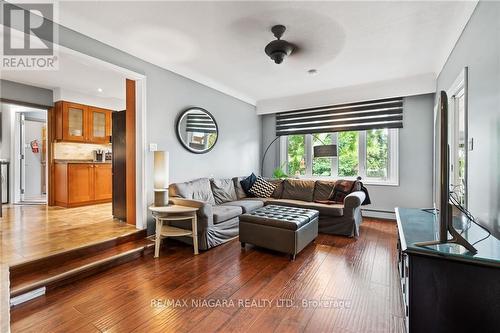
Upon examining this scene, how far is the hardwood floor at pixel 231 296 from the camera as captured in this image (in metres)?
1.69

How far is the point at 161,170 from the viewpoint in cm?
309

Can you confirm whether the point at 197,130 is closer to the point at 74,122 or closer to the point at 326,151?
the point at 326,151

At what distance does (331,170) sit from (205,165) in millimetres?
2723

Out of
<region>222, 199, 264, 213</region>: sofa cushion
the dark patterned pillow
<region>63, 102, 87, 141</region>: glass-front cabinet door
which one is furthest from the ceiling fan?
<region>63, 102, 87, 141</region>: glass-front cabinet door

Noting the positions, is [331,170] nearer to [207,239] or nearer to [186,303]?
[207,239]

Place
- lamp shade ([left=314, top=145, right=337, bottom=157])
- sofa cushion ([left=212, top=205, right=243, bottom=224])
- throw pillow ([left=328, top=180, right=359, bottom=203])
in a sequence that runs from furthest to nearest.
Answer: lamp shade ([left=314, top=145, right=337, bottom=157]) < throw pillow ([left=328, top=180, right=359, bottom=203]) < sofa cushion ([left=212, top=205, right=243, bottom=224])

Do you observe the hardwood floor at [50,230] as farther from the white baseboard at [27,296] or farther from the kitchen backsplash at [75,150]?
the kitchen backsplash at [75,150]

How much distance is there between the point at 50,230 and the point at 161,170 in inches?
67.1

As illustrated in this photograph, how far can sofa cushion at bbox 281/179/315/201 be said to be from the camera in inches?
179

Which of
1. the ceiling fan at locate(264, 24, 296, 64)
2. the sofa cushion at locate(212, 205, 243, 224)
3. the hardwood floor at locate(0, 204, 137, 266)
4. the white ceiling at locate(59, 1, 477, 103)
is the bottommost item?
the hardwood floor at locate(0, 204, 137, 266)

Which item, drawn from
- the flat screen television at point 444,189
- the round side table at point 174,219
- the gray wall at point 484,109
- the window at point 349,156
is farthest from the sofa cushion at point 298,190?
the flat screen television at point 444,189

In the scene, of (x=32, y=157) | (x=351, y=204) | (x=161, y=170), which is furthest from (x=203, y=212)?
(x=32, y=157)

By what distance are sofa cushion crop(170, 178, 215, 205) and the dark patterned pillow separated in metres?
1.03

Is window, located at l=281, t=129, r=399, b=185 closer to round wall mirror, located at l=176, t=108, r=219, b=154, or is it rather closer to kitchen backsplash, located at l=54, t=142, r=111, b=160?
round wall mirror, located at l=176, t=108, r=219, b=154
